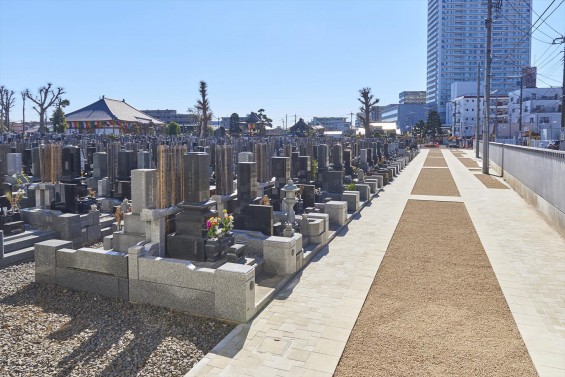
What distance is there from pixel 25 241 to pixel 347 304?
811cm

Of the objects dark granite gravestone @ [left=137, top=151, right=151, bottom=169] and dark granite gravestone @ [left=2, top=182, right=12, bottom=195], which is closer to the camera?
dark granite gravestone @ [left=2, top=182, right=12, bottom=195]

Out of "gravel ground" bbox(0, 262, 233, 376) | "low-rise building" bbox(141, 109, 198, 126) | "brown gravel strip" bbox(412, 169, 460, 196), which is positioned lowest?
"gravel ground" bbox(0, 262, 233, 376)

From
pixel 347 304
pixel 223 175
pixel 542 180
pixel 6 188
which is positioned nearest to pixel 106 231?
pixel 6 188

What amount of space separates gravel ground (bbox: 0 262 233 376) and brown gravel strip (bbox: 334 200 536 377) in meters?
2.25

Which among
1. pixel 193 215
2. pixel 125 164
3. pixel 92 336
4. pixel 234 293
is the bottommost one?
pixel 92 336

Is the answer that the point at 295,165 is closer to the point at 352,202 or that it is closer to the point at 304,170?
the point at 304,170

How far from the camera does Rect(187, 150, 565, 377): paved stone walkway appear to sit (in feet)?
18.5

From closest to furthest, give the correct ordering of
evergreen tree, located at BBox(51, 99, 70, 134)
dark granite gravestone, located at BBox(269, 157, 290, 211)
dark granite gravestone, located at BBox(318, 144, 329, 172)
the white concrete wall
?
the white concrete wall < dark granite gravestone, located at BBox(269, 157, 290, 211) < dark granite gravestone, located at BBox(318, 144, 329, 172) < evergreen tree, located at BBox(51, 99, 70, 134)

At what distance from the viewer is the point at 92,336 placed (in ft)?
21.3

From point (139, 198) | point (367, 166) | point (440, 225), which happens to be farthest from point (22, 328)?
point (367, 166)

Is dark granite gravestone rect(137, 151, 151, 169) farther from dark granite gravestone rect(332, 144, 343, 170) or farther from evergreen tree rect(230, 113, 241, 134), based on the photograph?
evergreen tree rect(230, 113, 241, 134)

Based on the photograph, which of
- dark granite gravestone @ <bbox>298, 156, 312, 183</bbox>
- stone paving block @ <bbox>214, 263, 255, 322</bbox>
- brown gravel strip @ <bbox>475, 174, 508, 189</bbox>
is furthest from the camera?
brown gravel strip @ <bbox>475, 174, 508, 189</bbox>

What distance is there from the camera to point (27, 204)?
1429cm

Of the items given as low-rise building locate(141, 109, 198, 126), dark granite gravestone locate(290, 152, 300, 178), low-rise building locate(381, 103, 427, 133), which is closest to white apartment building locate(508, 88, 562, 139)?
low-rise building locate(381, 103, 427, 133)
